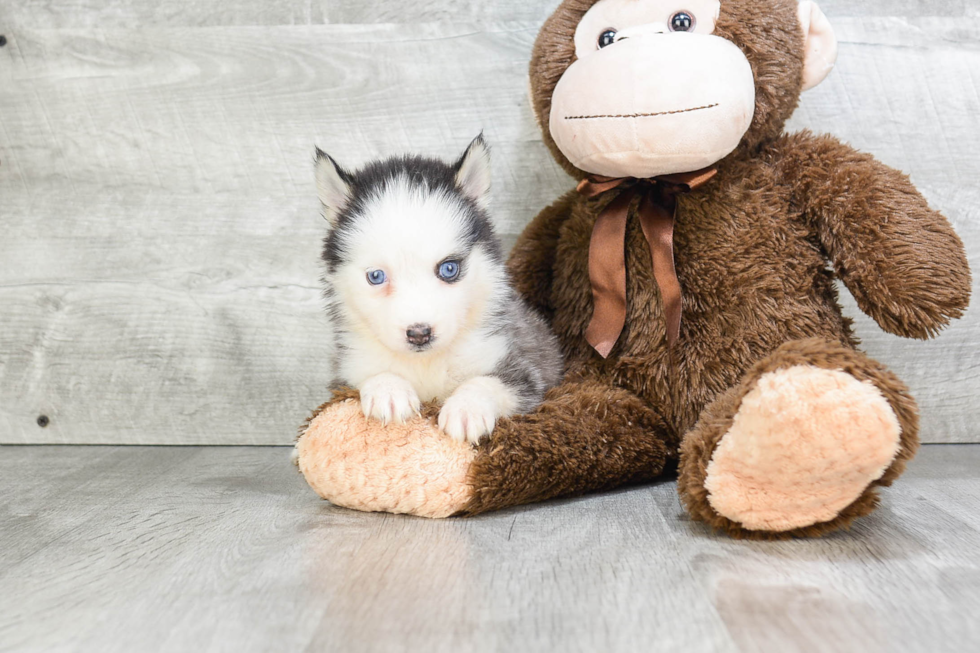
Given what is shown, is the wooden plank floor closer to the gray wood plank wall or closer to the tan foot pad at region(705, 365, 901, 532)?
the tan foot pad at region(705, 365, 901, 532)

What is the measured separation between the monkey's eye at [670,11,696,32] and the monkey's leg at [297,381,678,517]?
82 centimetres

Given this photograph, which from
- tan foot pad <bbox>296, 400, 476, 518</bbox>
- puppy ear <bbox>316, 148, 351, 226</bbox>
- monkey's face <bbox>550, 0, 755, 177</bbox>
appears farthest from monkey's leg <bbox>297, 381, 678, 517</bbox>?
monkey's face <bbox>550, 0, 755, 177</bbox>

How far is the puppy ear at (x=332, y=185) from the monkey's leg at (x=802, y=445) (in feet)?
2.86

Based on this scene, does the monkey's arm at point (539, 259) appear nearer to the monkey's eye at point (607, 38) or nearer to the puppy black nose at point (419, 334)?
the monkey's eye at point (607, 38)

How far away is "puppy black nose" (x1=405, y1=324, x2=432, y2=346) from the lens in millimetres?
1565

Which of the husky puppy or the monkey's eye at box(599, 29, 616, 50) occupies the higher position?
the monkey's eye at box(599, 29, 616, 50)

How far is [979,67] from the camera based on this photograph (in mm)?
2293

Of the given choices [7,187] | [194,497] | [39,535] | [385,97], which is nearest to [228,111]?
[385,97]

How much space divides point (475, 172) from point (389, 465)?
2.13 ft

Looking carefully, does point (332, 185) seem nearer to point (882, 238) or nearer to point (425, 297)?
point (425, 297)

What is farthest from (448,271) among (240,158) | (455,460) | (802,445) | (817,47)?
(240,158)

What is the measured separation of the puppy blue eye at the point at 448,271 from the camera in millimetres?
1662

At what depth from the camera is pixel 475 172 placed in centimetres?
179

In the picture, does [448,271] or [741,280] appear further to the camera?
[741,280]
